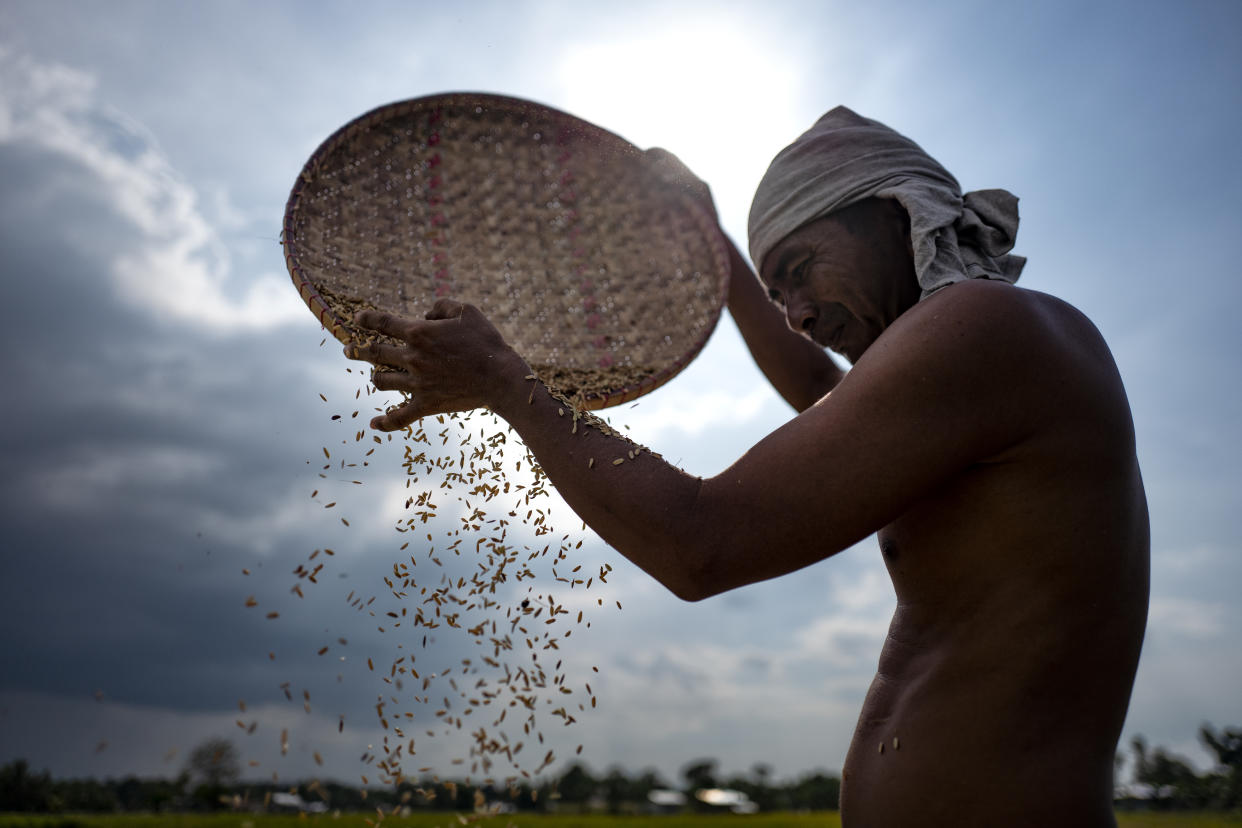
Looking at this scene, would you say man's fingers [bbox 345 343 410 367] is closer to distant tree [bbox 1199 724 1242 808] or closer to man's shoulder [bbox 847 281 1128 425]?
man's shoulder [bbox 847 281 1128 425]

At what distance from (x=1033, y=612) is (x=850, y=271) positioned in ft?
3.19

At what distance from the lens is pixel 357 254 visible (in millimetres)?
2836

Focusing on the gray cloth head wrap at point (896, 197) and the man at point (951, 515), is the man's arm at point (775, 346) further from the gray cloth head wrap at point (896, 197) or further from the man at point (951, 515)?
the man at point (951, 515)

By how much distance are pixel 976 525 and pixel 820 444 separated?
411mm

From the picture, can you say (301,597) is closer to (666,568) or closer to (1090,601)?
(666,568)

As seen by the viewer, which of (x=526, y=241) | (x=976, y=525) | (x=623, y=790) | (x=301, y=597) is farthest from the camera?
(x=623, y=790)

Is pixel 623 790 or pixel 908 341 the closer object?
pixel 908 341

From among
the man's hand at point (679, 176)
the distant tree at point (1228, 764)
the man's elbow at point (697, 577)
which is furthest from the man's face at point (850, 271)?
the distant tree at point (1228, 764)

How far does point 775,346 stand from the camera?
3.21 m

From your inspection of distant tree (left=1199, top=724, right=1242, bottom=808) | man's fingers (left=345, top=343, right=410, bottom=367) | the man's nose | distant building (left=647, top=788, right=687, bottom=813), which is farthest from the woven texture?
distant building (left=647, top=788, right=687, bottom=813)

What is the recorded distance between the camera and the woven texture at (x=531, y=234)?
285 cm

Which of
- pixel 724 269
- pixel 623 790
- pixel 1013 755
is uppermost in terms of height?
pixel 724 269

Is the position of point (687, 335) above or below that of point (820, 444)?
above

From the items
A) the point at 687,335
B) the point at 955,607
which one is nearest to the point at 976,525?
the point at 955,607
